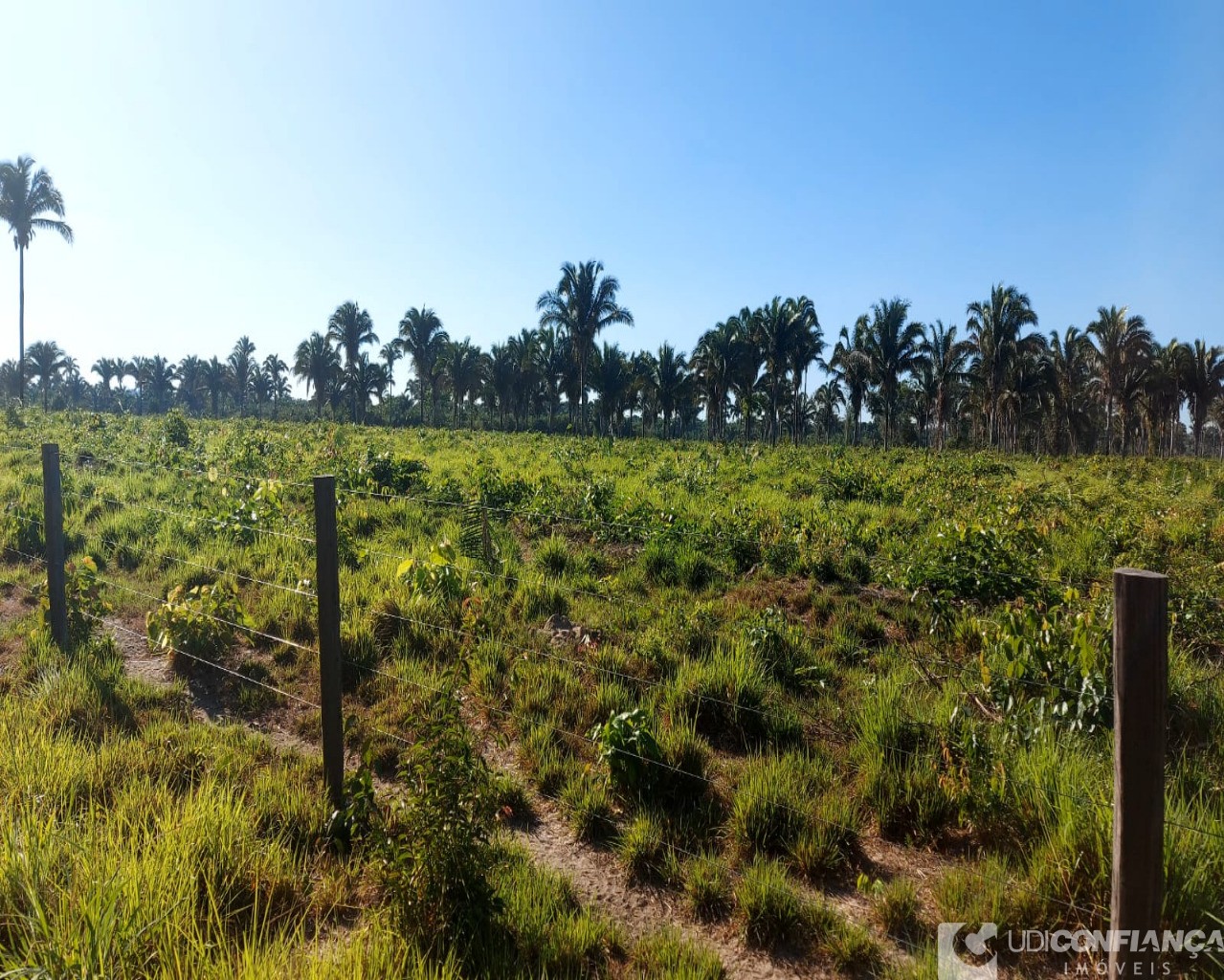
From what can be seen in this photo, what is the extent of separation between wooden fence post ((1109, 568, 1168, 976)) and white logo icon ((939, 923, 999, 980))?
71 centimetres

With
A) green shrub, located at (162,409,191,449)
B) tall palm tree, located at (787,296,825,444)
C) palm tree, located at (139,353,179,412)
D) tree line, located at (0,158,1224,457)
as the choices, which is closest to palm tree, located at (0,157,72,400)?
tree line, located at (0,158,1224,457)

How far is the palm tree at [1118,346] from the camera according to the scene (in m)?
43.1

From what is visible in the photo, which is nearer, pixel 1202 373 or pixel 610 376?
pixel 1202 373

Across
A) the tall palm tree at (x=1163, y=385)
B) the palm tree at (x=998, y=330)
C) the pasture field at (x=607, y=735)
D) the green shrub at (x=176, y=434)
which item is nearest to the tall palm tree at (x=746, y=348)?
the palm tree at (x=998, y=330)

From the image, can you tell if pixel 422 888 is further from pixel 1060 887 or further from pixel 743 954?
pixel 1060 887

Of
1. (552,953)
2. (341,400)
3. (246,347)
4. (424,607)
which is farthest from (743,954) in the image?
(246,347)

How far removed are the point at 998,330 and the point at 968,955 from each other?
48.8 meters

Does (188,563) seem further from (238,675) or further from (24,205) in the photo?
(24,205)

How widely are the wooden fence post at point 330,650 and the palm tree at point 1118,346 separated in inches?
1997

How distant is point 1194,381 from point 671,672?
54745 mm

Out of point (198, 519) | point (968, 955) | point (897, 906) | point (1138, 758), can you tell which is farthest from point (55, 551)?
point (1138, 758)

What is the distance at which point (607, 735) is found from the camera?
3.88 m

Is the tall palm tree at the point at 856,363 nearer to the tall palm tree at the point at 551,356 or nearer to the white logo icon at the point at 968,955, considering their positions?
the tall palm tree at the point at 551,356

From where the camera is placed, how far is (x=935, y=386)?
172ft
